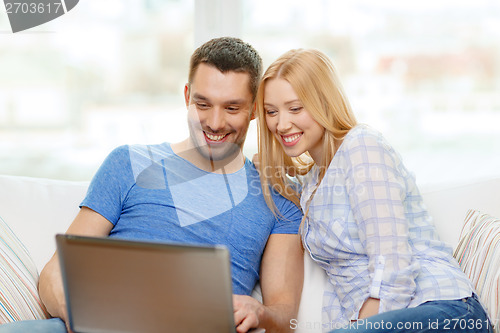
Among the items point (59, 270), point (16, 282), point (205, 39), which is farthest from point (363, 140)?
point (205, 39)

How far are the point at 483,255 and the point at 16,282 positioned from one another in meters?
1.28

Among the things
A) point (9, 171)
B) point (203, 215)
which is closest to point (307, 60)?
point (203, 215)

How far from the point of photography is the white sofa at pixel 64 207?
1.73m

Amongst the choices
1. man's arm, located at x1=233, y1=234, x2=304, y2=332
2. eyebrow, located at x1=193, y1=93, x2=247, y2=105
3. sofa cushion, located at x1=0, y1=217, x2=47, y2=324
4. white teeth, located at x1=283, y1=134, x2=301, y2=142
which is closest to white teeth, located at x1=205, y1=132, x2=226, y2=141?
eyebrow, located at x1=193, y1=93, x2=247, y2=105

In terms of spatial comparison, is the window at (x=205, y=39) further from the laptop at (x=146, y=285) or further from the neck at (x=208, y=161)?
the laptop at (x=146, y=285)

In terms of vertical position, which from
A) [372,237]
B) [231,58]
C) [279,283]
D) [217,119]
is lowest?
[279,283]

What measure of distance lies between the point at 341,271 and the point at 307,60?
0.59 metres

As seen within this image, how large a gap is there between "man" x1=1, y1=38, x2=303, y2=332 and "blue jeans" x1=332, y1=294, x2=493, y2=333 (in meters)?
0.30

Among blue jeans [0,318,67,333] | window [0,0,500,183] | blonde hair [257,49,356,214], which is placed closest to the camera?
blue jeans [0,318,67,333]

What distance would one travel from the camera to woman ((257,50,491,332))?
1.41 metres

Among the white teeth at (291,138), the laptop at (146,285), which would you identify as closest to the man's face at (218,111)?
the white teeth at (291,138)

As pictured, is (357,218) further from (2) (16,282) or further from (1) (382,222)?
(2) (16,282)

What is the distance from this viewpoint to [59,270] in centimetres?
157

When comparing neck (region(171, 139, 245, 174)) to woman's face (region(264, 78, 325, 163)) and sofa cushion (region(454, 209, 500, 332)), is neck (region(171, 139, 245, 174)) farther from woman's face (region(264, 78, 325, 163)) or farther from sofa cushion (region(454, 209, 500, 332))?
sofa cushion (region(454, 209, 500, 332))
